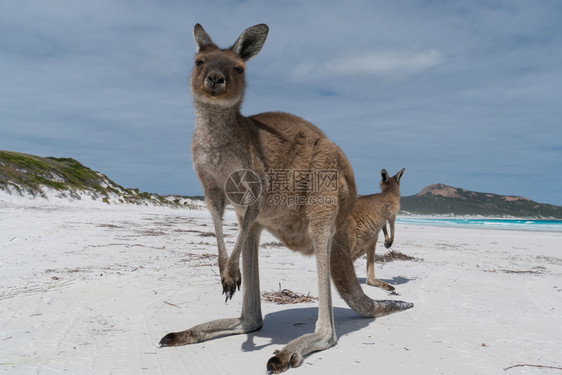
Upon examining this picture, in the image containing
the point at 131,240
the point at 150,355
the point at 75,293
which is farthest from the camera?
the point at 131,240

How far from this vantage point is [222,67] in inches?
114

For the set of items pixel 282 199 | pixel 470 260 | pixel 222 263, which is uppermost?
Result: pixel 282 199

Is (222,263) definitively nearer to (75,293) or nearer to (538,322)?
(75,293)

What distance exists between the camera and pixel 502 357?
2850 millimetres

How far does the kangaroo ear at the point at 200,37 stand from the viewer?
3.24 metres

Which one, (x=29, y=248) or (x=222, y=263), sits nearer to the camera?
(x=222, y=263)

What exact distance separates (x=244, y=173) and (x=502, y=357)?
2.25 metres

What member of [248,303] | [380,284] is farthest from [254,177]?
[380,284]

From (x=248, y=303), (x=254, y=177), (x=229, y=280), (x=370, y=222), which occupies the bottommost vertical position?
(x=248, y=303)

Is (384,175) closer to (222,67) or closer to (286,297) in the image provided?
(286,297)

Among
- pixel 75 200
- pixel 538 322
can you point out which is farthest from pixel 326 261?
pixel 75 200

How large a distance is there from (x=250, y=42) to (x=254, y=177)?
3.53 ft

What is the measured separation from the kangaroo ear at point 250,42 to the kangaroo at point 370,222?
3008 mm

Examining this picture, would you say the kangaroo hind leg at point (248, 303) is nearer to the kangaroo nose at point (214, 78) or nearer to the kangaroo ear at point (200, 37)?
the kangaroo nose at point (214, 78)
